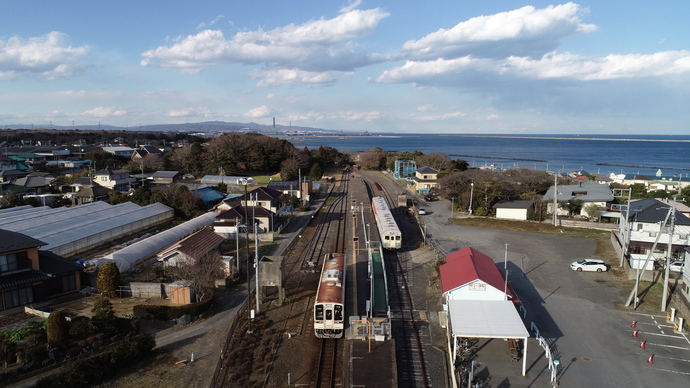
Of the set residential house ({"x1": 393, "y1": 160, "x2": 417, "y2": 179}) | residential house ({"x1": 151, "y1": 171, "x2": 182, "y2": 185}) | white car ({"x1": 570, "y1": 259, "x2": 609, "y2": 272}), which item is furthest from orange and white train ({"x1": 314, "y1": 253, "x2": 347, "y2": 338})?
residential house ({"x1": 393, "y1": 160, "x2": 417, "y2": 179})

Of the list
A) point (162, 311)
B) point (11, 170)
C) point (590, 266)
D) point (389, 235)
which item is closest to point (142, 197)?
point (389, 235)

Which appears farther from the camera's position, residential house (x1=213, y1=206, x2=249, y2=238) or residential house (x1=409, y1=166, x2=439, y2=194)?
residential house (x1=409, y1=166, x2=439, y2=194)

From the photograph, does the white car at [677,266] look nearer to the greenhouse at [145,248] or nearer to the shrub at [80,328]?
the shrub at [80,328]

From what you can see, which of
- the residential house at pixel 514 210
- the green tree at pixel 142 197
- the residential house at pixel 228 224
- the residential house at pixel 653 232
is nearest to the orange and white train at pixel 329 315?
the residential house at pixel 228 224

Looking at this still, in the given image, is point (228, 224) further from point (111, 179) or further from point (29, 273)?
point (111, 179)

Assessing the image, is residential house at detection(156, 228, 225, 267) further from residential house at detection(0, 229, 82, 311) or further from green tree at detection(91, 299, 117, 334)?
green tree at detection(91, 299, 117, 334)
